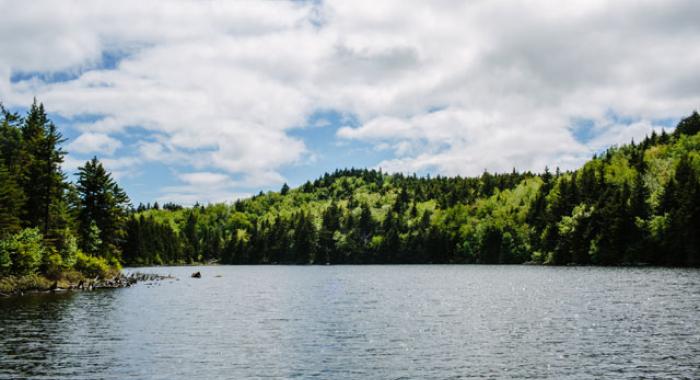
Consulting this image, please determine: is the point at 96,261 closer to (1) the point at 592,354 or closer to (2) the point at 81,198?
(2) the point at 81,198

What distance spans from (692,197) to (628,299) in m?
87.6

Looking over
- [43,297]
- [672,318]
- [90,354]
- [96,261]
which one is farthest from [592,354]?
[96,261]

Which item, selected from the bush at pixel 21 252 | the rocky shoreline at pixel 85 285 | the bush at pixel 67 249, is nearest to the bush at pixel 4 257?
the bush at pixel 21 252

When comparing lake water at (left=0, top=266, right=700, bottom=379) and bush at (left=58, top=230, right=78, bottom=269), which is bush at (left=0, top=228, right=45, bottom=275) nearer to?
lake water at (left=0, top=266, right=700, bottom=379)

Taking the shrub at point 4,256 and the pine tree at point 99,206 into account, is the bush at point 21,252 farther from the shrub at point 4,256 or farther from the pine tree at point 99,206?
the pine tree at point 99,206

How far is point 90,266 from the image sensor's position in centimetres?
9525

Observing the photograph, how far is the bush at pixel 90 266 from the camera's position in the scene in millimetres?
93312

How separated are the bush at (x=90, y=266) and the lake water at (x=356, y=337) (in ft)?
78.2

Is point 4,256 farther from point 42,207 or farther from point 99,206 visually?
point 99,206

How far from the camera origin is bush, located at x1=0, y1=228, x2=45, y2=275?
6694 cm

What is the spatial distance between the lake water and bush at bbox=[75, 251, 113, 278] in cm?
2384

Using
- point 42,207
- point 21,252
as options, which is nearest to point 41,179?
point 42,207

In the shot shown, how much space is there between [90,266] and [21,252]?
2667 cm

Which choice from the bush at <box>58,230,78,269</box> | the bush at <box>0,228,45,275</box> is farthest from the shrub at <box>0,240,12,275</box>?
the bush at <box>58,230,78,269</box>
